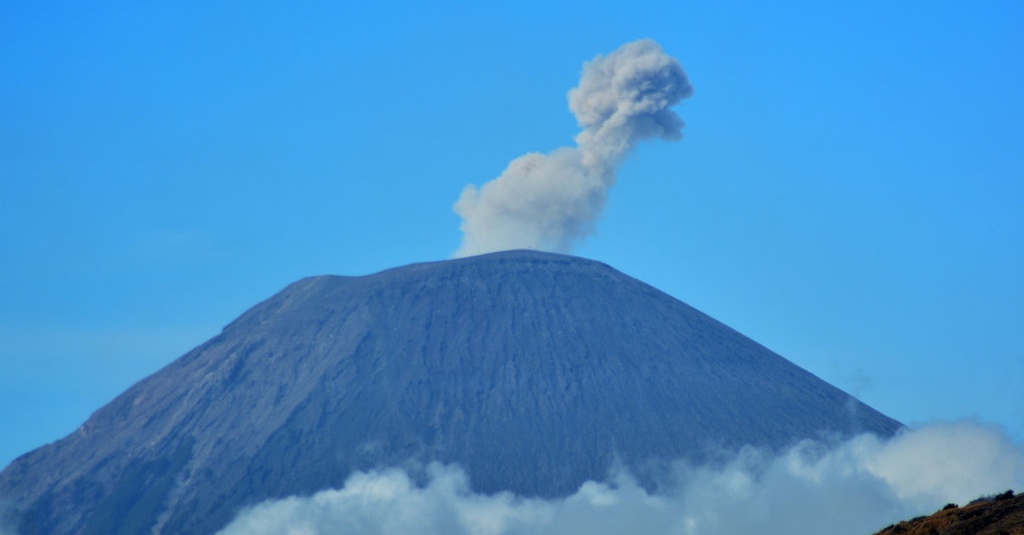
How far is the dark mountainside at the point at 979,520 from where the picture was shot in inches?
1938

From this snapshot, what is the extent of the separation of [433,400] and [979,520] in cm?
9733

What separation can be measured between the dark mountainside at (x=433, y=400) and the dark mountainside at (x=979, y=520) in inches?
3165

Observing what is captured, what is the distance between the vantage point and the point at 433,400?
145500 millimetres

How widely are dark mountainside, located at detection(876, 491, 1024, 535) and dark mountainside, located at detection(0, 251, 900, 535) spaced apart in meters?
80.4

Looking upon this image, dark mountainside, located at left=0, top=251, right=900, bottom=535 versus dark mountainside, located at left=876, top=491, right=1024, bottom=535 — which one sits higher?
dark mountainside, located at left=0, top=251, right=900, bottom=535

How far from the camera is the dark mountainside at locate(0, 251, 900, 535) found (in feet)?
455

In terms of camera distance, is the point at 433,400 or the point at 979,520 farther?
the point at 433,400

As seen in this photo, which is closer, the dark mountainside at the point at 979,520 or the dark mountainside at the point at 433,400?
the dark mountainside at the point at 979,520

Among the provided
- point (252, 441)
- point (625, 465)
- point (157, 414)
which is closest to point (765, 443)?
point (625, 465)

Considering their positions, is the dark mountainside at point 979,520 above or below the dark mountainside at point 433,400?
below

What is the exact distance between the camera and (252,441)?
5664 inches

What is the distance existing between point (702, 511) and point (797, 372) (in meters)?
40.1

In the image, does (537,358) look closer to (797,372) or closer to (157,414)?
(797,372)

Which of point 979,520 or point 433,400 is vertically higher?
point 433,400
